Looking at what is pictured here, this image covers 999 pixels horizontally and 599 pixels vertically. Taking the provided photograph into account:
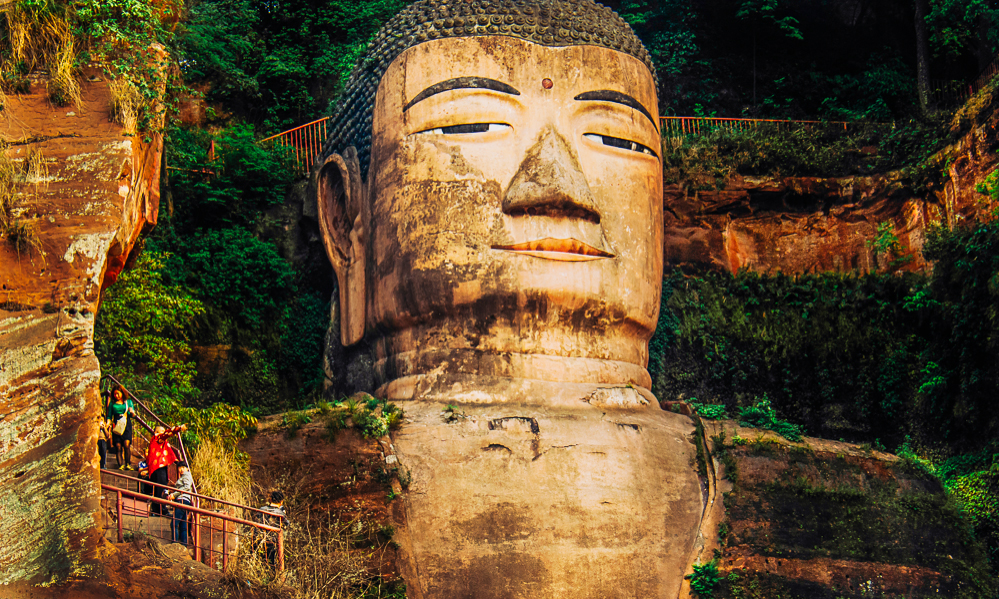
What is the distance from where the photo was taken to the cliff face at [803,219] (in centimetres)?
1337

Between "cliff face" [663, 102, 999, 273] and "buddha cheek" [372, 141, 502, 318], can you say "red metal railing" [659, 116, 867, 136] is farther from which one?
"buddha cheek" [372, 141, 502, 318]

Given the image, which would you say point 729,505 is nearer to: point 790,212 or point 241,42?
point 790,212

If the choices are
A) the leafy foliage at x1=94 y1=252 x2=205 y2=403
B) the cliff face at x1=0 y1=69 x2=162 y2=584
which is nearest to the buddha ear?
the leafy foliage at x1=94 y1=252 x2=205 y2=403

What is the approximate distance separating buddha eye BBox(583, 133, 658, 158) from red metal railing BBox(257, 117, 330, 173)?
5.02 meters

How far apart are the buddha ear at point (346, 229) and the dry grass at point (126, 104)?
2.64 m

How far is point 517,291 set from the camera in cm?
932

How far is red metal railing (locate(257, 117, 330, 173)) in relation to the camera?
45.7 ft

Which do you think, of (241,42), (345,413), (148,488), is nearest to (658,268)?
(345,413)

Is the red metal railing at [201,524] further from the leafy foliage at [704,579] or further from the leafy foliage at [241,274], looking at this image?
the leafy foliage at [241,274]

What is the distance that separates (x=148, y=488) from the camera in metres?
8.41

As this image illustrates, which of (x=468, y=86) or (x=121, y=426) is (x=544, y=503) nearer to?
(x=121, y=426)

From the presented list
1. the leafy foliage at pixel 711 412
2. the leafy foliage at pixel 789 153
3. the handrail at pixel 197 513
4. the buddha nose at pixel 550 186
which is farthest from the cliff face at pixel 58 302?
the leafy foliage at pixel 789 153

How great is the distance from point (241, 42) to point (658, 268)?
8.81 meters

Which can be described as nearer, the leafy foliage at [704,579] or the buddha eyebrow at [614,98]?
the leafy foliage at [704,579]
